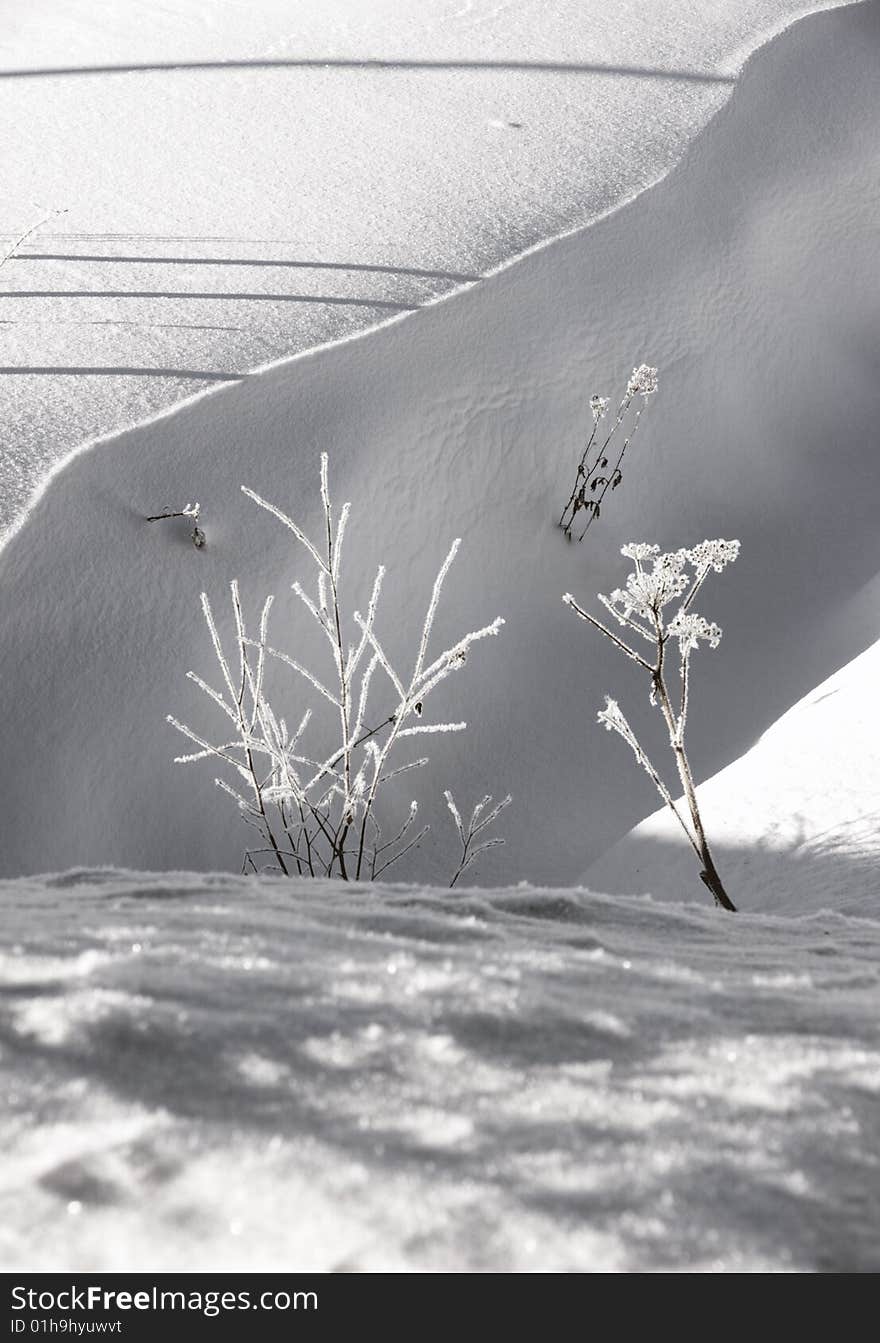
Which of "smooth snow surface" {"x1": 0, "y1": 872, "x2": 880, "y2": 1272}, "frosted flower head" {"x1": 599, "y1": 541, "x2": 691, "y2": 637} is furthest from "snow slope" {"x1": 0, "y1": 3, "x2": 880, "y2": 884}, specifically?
"smooth snow surface" {"x1": 0, "y1": 872, "x2": 880, "y2": 1272}

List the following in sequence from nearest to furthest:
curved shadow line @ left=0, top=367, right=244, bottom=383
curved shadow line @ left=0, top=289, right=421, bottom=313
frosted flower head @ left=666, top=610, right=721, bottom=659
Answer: frosted flower head @ left=666, top=610, right=721, bottom=659 < curved shadow line @ left=0, top=367, right=244, bottom=383 < curved shadow line @ left=0, top=289, right=421, bottom=313

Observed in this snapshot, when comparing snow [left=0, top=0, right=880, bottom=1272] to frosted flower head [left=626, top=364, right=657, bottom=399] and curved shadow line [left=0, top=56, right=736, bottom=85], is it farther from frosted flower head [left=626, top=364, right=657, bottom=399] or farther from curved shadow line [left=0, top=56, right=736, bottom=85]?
frosted flower head [left=626, top=364, right=657, bottom=399]

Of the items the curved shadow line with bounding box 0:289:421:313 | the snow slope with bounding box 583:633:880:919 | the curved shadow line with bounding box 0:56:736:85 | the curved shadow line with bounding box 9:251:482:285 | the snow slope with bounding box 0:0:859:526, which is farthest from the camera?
the curved shadow line with bounding box 0:56:736:85

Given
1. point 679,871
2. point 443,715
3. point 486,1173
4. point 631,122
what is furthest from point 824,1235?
point 631,122

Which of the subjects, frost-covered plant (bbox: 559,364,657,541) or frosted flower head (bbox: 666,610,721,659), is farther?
frost-covered plant (bbox: 559,364,657,541)

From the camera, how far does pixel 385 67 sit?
545cm

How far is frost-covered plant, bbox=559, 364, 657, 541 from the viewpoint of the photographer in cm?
367

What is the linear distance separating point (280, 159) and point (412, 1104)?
4689 millimetres

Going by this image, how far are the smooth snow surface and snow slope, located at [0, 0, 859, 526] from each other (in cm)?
224

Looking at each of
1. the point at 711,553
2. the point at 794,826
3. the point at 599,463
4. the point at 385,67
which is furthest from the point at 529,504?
the point at 385,67

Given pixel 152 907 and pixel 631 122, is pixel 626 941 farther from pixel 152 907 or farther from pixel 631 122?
pixel 631 122

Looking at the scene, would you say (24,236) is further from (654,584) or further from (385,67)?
(385,67)

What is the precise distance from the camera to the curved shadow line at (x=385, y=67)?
5312 mm
